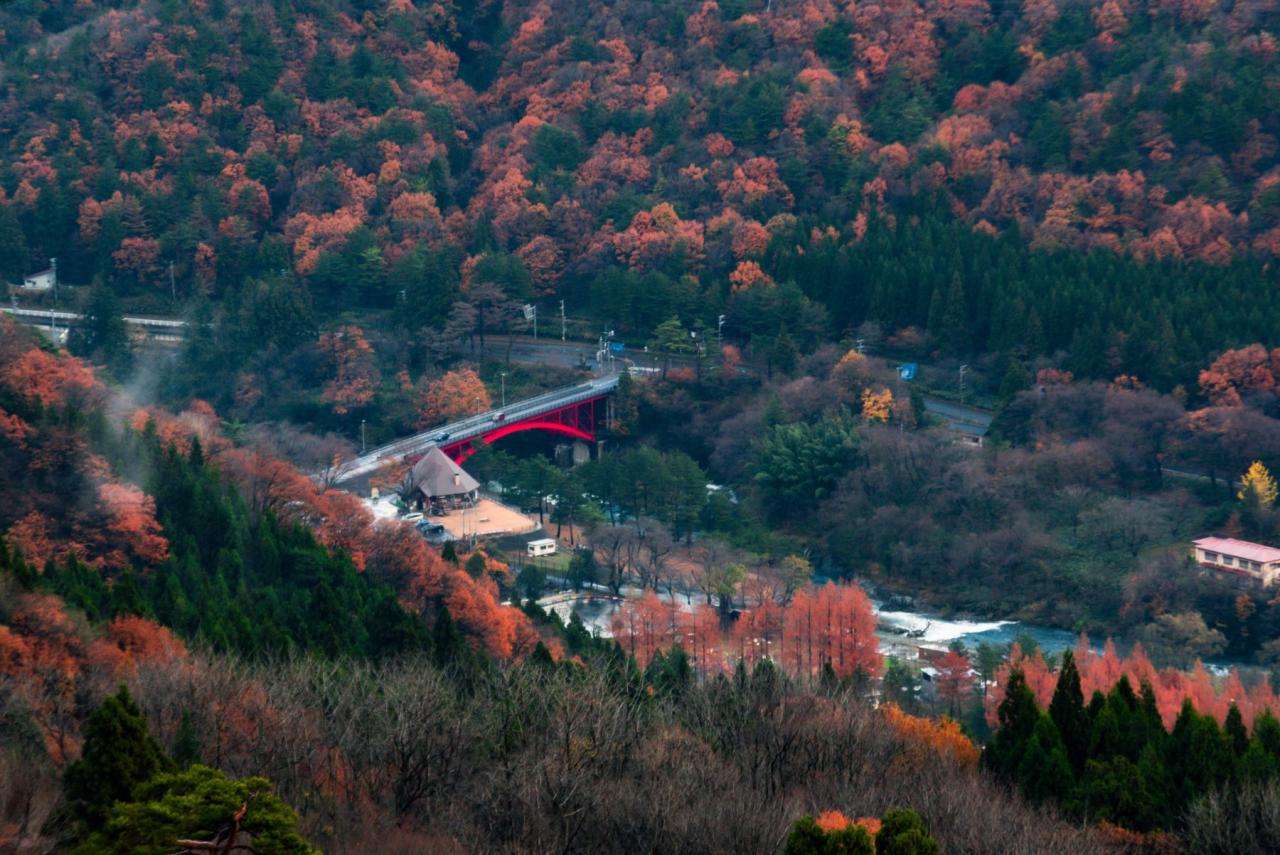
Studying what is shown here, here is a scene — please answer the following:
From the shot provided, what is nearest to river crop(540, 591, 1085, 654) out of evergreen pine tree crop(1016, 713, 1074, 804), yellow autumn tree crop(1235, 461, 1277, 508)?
yellow autumn tree crop(1235, 461, 1277, 508)

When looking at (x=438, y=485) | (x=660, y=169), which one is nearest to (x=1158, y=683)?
(x=438, y=485)

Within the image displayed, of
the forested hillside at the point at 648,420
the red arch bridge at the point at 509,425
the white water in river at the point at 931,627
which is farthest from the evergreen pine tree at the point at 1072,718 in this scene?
the red arch bridge at the point at 509,425

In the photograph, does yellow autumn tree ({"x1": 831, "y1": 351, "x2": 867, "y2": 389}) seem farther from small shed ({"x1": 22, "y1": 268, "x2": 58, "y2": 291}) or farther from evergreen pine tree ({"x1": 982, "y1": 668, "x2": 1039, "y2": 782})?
small shed ({"x1": 22, "y1": 268, "x2": 58, "y2": 291})

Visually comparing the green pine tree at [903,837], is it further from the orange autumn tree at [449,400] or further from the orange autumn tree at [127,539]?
the orange autumn tree at [449,400]

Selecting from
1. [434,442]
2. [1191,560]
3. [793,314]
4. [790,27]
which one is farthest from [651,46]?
[1191,560]

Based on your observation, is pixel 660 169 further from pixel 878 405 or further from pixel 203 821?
pixel 203 821

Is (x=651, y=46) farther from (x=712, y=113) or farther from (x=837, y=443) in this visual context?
(x=837, y=443)
